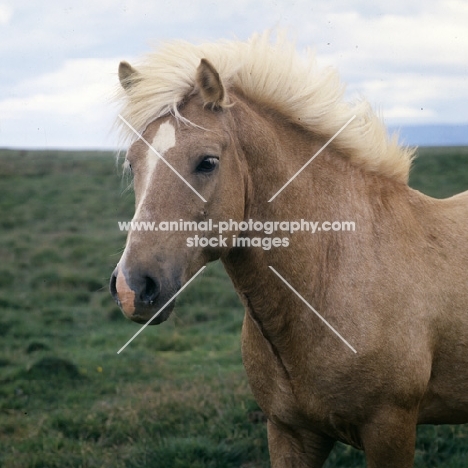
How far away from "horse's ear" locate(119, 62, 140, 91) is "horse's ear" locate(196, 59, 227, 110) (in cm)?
42

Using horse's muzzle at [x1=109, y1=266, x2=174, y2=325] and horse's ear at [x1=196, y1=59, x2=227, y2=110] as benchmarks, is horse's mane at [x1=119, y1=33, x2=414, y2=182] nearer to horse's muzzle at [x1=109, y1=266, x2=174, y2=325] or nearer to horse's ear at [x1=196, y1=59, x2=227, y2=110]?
horse's ear at [x1=196, y1=59, x2=227, y2=110]

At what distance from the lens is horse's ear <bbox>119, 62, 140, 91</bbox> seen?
3332mm

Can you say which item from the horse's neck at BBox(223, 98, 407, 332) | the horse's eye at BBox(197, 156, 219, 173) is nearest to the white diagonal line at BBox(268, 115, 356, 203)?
the horse's neck at BBox(223, 98, 407, 332)

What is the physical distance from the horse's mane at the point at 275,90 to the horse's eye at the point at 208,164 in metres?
0.28

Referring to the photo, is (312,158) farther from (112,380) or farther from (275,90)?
(112,380)

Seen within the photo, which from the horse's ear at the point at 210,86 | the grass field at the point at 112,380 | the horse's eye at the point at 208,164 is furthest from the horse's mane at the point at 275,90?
the grass field at the point at 112,380

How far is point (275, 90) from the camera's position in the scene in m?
3.38

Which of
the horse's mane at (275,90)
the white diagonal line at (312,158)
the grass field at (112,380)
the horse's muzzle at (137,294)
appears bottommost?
the grass field at (112,380)

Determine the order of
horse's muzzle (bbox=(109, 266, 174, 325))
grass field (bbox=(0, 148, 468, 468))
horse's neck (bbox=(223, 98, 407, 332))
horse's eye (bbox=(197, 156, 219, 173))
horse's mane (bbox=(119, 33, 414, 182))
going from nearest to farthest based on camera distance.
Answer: horse's muzzle (bbox=(109, 266, 174, 325)), horse's eye (bbox=(197, 156, 219, 173)), horse's mane (bbox=(119, 33, 414, 182)), horse's neck (bbox=(223, 98, 407, 332)), grass field (bbox=(0, 148, 468, 468))

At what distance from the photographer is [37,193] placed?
23.1m

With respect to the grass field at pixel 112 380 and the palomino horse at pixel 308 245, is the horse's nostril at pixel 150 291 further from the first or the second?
the grass field at pixel 112 380

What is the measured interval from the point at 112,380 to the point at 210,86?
4.70m

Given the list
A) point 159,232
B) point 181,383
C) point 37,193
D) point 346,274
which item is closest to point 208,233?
point 159,232

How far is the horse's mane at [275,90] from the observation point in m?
3.14
